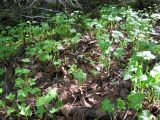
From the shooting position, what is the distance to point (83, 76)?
3.49 m

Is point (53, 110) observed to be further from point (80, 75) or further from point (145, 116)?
point (145, 116)

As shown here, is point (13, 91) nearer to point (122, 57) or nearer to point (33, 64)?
point (33, 64)

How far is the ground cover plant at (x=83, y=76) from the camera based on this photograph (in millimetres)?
3035

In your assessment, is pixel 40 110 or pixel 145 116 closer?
pixel 145 116

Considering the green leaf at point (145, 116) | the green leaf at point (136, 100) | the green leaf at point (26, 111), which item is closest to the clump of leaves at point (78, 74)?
the green leaf at point (26, 111)

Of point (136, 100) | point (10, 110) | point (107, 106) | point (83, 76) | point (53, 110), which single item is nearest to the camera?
point (136, 100)

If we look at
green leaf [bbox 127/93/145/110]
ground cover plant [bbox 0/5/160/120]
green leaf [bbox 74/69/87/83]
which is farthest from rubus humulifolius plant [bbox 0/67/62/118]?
green leaf [bbox 127/93/145/110]

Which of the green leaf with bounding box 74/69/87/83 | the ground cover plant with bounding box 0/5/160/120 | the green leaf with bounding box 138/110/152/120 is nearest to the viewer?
the green leaf with bounding box 138/110/152/120

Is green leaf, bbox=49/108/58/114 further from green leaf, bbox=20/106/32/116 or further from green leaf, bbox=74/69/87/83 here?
green leaf, bbox=74/69/87/83

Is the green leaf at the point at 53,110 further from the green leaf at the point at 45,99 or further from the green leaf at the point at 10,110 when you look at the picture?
the green leaf at the point at 10,110

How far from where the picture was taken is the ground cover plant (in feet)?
9.96

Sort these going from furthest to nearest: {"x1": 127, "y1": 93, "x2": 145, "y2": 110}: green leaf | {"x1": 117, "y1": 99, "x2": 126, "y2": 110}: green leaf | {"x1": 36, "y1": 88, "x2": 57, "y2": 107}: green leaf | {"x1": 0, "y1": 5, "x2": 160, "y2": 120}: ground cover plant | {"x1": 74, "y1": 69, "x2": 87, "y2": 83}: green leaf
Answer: {"x1": 74, "y1": 69, "x2": 87, "y2": 83}: green leaf, {"x1": 36, "y1": 88, "x2": 57, "y2": 107}: green leaf, {"x1": 0, "y1": 5, "x2": 160, "y2": 120}: ground cover plant, {"x1": 117, "y1": 99, "x2": 126, "y2": 110}: green leaf, {"x1": 127, "y1": 93, "x2": 145, "y2": 110}: green leaf

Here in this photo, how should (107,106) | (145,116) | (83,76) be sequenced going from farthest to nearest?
(83,76) < (107,106) < (145,116)

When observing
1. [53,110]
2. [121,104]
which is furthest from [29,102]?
[121,104]
